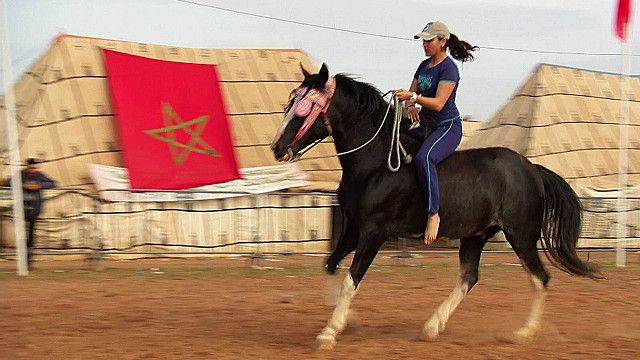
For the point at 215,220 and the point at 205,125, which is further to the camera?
the point at 205,125

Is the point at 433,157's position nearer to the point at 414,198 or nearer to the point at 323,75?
the point at 414,198

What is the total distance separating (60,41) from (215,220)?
5.69m

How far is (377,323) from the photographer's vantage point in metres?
9.08

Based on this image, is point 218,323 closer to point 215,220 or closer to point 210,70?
point 215,220

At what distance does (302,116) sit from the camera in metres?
7.52

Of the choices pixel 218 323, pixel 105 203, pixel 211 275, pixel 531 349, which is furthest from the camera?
pixel 105 203

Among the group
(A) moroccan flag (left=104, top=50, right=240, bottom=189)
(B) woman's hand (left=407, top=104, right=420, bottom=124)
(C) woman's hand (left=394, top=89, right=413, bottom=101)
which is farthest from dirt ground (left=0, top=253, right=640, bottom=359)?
(A) moroccan flag (left=104, top=50, right=240, bottom=189)

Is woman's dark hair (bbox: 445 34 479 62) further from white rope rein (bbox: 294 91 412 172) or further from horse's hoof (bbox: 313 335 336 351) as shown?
horse's hoof (bbox: 313 335 336 351)

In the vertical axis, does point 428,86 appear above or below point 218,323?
above

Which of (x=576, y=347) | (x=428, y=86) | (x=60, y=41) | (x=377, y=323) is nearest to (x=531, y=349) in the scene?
(x=576, y=347)

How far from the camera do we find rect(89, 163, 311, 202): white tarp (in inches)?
666

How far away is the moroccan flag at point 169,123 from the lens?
18.6m

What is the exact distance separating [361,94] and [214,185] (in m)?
11.2

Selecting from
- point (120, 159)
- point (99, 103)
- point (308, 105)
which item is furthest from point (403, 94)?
point (99, 103)
